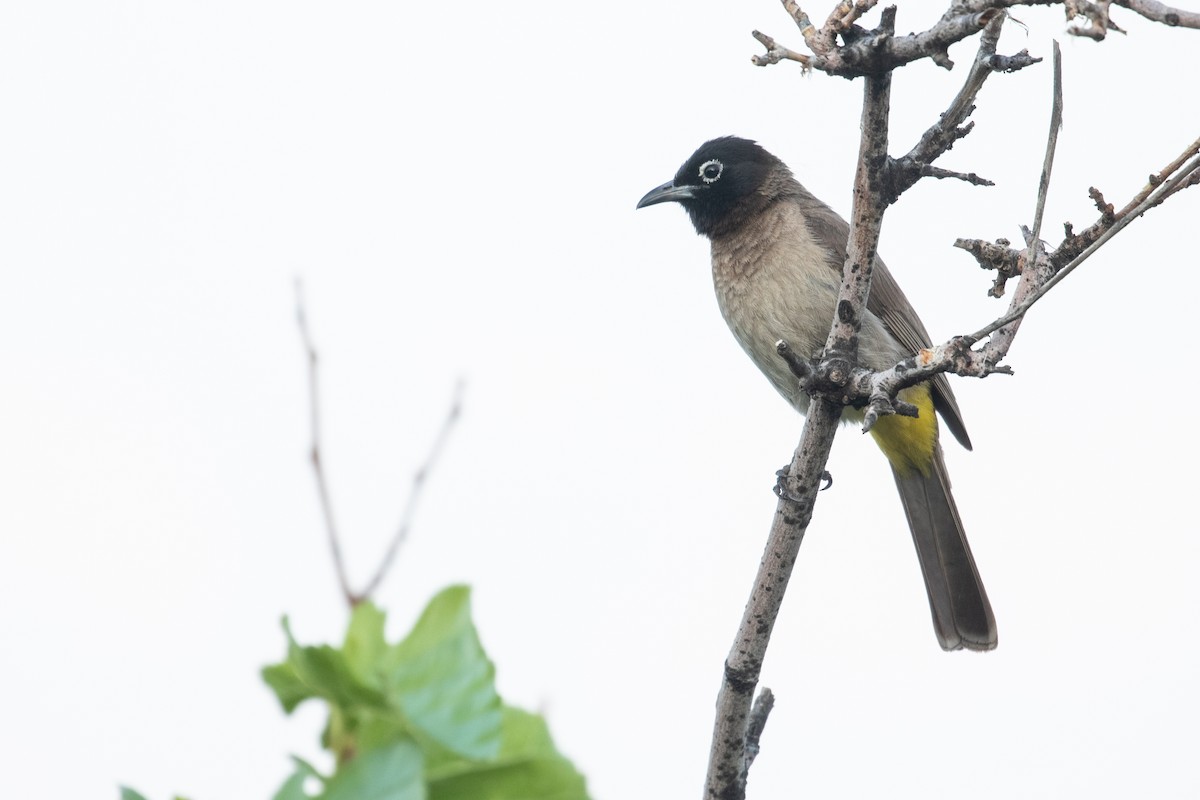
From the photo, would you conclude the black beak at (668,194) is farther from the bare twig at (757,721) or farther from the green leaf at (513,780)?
the green leaf at (513,780)

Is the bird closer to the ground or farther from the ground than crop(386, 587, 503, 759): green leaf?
farther from the ground

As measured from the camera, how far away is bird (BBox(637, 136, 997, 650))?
5.77 m

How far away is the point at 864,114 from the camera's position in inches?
133

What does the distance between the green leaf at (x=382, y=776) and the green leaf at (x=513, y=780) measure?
5 centimetres

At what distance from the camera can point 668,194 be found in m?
6.75

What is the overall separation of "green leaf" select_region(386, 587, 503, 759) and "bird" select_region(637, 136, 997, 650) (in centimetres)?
454

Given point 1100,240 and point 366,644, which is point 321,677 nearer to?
point 366,644

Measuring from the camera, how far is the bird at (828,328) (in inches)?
227

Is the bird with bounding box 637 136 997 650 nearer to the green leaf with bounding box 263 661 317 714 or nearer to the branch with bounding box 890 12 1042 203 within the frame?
the branch with bounding box 890 12 1042 203

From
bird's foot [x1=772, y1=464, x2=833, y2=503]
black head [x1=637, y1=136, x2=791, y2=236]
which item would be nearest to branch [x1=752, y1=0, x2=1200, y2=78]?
bird's foot [x1=772, y1=464, x2=833, y2=503]

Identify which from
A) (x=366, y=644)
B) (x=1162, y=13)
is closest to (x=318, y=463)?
Result: (x=366, y=644)

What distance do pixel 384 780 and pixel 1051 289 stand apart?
7.65 feet

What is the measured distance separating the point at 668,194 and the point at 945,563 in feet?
7.17

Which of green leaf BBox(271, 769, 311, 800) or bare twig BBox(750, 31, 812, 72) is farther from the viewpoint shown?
bare twig BBox(750, 31, 812, 72)
